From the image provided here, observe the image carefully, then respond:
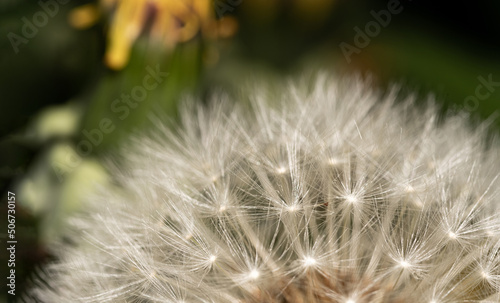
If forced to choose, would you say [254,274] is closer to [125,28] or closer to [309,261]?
[309,261]

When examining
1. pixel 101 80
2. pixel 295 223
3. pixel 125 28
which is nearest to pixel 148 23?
pixel 125 28

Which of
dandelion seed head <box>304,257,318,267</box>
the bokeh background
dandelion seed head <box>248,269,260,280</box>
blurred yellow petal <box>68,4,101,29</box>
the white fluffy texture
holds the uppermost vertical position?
blurred yellow petal <box>68,4,101,29</box>

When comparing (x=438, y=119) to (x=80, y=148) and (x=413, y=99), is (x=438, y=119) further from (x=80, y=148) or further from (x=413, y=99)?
(x=80, y=148)

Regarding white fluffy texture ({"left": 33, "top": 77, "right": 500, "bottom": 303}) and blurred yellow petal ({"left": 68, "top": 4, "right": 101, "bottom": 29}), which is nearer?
white fluffy texture ({"left": 33, "top": 77, "right": 500, "bottom": 303})

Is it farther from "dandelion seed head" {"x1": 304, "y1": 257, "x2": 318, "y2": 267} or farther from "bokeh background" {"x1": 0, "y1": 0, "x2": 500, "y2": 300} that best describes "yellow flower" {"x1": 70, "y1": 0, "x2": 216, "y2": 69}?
"dandelion seed head" {"x1": 304, "y1": 257, "x2": 318, "y2": 267}

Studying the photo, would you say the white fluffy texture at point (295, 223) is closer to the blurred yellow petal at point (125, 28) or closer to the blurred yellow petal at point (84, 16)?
the blurred yellow petal at point (125, 28)

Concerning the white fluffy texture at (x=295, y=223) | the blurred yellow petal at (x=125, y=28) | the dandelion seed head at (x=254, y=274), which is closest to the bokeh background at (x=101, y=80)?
the blurred yellow petal at (x=125, y=28)

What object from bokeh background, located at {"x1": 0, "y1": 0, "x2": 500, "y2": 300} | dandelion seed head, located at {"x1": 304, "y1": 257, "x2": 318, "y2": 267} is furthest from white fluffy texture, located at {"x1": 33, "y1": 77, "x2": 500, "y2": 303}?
bokeh background, located at {"x1": 0, "y1": 0, "x2": 500, "y2": 300}
